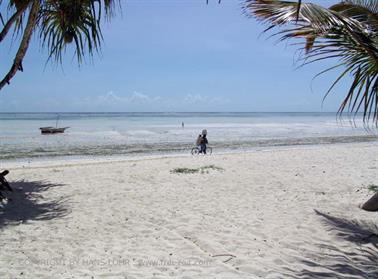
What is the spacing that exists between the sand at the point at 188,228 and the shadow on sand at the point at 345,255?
0.01m

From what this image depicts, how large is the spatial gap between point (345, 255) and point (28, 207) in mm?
4812

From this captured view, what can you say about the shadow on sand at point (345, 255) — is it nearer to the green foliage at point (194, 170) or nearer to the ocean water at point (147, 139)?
the ocean water at point (147, 139)

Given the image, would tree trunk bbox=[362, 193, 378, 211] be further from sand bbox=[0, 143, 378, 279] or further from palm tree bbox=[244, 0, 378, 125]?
palm tree bbox=[244, 0, 378, 125]

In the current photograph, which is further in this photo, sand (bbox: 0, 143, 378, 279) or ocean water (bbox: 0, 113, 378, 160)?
ocean water (bbox: 0, 113, 378, 160)

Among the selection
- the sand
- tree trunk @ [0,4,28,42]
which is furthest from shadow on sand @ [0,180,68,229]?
tree trunk @ [0,4,28,42]

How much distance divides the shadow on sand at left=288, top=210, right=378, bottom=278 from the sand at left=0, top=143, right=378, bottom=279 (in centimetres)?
1

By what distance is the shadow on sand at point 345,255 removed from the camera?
3868 mm

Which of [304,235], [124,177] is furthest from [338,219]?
[124,177]

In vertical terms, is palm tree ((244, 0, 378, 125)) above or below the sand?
above

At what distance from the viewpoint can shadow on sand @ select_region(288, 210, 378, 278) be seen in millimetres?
3868

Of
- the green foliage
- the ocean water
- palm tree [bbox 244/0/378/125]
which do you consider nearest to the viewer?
palm tree [bbox 244/0/378/125]

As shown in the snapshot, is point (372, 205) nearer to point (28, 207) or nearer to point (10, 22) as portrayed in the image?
point (28, 207)

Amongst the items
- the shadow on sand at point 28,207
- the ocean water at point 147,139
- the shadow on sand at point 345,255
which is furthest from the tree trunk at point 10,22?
the shadow on sand at point 345,255

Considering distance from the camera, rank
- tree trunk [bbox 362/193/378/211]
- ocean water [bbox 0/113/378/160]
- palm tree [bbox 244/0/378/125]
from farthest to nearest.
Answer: ocean water [bbox 0/113/378/160], tree trunk [bbox 362/193/378/211], palm tree [bbox 244/0/378/125]
